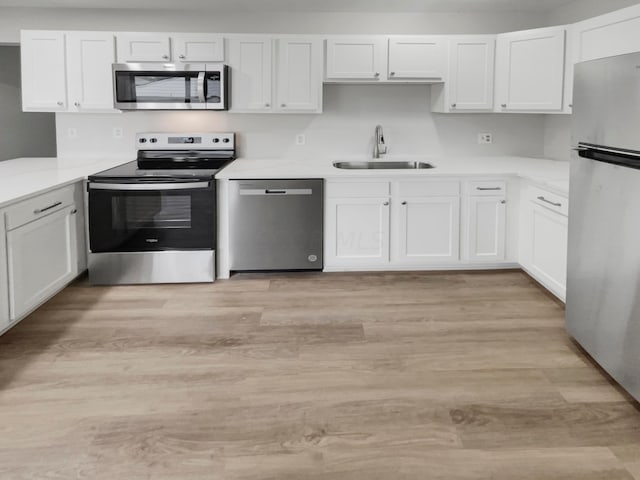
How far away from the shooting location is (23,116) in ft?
21.4

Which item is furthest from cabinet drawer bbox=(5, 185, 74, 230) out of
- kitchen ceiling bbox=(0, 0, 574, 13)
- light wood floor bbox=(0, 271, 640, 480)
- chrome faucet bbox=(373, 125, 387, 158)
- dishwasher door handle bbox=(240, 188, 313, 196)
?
chrome faucet bbox=(373, 125, 387, 158)

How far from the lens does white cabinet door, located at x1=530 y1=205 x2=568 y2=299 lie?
3.69 metres

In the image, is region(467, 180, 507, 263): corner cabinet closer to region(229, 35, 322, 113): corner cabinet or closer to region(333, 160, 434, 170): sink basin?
region(333, 160, 434, 170): sink basin

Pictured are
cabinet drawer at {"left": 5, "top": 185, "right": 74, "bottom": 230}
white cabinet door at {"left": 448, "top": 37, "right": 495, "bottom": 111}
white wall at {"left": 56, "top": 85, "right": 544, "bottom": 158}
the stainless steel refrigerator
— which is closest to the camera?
the stainless steel refrigerator

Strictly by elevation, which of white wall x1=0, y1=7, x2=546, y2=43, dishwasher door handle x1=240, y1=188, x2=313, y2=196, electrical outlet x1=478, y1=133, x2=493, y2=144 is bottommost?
dishwasher door handle x1=240, y1=188, x2=313, y2=196

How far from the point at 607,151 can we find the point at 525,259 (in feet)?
6.11

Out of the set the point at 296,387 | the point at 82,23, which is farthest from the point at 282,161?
the point at 296,387

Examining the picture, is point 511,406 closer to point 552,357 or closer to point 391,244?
point 552,357

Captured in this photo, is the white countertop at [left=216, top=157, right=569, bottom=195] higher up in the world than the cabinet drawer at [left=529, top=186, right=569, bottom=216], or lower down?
higher up

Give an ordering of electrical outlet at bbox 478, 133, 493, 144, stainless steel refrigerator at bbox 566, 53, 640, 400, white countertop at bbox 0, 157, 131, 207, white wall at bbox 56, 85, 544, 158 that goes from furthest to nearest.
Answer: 1. electrical outlet at bbox 478, 133, 493, 144
2. white wall at bbox 56, 85, 544, 158
3. white countertop at bbox 0, 157, 131, 207
4. stainless steel refrigerator at bbox 566, 53, 640, 400

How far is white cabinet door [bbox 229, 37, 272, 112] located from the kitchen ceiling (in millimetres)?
318

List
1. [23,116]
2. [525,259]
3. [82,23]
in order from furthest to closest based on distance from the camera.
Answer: [23,116] < [82,23] < [525,259]

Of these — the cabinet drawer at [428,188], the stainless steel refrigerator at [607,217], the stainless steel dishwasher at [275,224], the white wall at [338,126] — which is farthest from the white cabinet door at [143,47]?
the stainless steel refrigerator at [607,217]

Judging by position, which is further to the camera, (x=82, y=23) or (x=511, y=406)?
(x=82, y=23)
